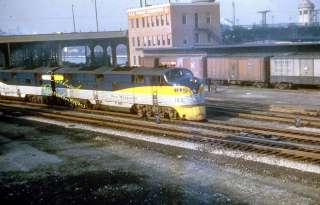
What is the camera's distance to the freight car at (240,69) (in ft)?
123

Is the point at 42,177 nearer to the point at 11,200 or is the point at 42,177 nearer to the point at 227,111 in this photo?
the point at 11,200

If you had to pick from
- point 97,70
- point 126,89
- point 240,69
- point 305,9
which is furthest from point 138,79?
point 305,9

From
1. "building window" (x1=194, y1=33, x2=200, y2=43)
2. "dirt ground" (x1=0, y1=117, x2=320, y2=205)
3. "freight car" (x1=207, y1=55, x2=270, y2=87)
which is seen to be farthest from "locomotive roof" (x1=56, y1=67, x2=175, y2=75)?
"building window" (x1=194, y1=33, x2=200, y2=43)

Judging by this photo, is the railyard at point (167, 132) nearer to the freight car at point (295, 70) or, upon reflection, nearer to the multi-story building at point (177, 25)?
the freight car at point (295, 70)

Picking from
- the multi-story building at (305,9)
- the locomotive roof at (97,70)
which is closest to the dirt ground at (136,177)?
the locomotive roof at (97,70)

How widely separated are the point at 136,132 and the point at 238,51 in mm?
26896

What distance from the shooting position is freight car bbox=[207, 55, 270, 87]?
→ 37.4m

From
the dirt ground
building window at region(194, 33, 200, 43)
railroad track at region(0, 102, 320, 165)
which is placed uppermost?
building window at region(194, 33, 200, 43)

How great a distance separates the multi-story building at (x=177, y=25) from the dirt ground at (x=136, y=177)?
1776 inches

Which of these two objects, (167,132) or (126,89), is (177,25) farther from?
(167,132)

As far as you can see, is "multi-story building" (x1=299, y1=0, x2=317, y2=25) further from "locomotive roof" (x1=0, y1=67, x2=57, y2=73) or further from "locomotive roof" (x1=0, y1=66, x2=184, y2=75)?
"locomotive roof" (x1=0, y1=66, x2=184, y2=75)

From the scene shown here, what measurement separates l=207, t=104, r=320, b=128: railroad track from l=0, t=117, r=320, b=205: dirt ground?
741 centimetres

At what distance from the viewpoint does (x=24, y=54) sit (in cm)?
8119

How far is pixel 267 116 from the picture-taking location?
888 inches
